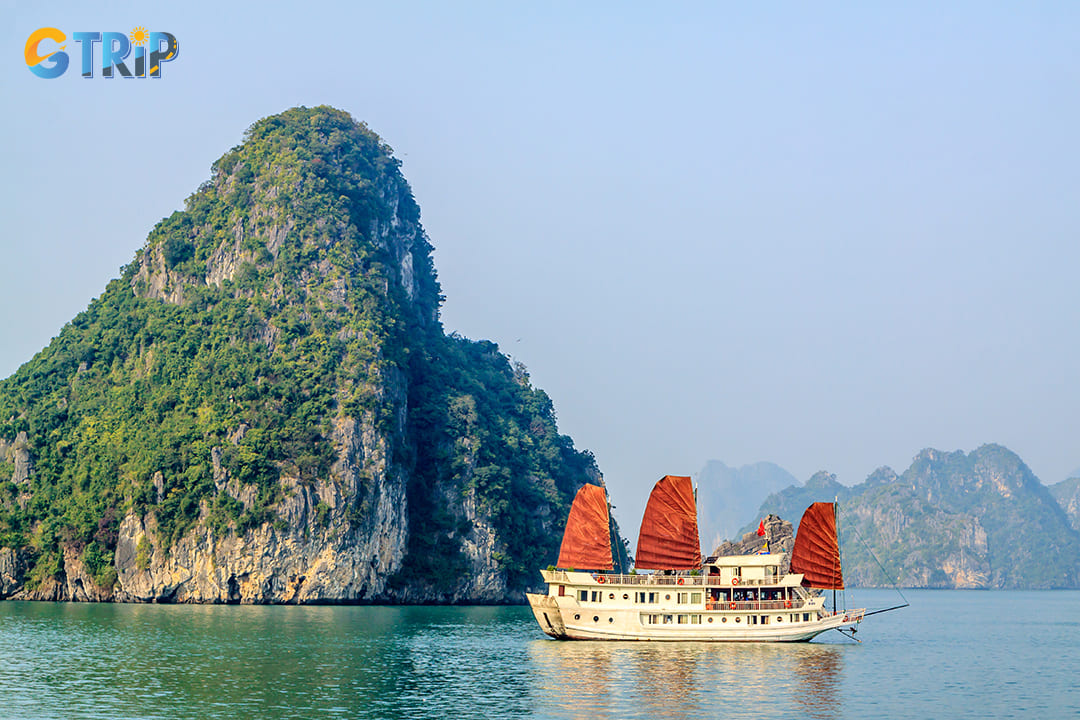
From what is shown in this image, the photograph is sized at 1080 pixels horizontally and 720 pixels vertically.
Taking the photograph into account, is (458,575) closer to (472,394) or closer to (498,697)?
(472,394)

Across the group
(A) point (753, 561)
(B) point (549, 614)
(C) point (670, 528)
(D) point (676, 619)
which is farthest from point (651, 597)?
(A) point (753, 561)

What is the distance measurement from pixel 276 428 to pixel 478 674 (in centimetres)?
4491

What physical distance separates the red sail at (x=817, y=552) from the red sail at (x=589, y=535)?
27.1ft

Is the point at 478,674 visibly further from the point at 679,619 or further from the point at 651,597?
the point at 679,619

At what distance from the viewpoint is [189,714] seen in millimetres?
27391

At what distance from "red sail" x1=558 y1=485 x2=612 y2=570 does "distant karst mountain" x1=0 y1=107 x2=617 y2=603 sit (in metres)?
30.3

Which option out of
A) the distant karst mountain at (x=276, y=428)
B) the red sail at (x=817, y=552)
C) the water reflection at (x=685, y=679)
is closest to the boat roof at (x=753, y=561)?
the red sail at (x=817, y=552)

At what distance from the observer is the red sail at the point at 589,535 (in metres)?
49.2

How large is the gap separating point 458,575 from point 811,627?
139 ft

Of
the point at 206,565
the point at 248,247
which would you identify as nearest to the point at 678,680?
the point at 206,565

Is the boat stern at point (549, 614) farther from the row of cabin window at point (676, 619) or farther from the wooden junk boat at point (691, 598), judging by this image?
the row of cabin window at point (676, 619)

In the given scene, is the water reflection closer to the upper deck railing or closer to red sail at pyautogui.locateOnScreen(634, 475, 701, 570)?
the upper deck railing

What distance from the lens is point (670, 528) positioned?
160 feet

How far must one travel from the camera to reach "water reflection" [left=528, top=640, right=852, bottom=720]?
30.0 metres
